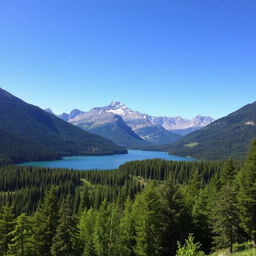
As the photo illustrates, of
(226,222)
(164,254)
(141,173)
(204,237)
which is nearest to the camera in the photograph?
(226,222)

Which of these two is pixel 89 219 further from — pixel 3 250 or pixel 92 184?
pixel 92 184

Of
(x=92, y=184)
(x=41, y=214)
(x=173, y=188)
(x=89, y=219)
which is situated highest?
(x=173, y=188)

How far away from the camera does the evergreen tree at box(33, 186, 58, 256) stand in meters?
39.6

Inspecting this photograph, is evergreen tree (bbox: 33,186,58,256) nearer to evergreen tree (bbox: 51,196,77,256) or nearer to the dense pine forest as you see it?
the dense pine forest

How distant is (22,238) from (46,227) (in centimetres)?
371

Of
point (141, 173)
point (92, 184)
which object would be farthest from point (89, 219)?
point (141, 173)

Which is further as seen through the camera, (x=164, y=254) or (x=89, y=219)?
(x=89, y=219)

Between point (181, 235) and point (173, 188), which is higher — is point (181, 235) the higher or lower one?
the lower one

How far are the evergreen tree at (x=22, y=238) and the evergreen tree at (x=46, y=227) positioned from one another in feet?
3.28

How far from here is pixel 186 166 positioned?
171 meters

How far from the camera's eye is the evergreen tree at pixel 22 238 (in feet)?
129

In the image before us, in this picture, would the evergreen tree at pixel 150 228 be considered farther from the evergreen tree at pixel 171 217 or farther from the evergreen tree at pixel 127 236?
the evergreen tree at pixel 127 236

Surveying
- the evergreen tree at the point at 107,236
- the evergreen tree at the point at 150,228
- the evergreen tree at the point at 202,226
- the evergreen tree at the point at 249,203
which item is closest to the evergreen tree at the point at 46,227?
the evergreen tree at the point at 107,236

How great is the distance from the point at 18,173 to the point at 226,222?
5876 inches
